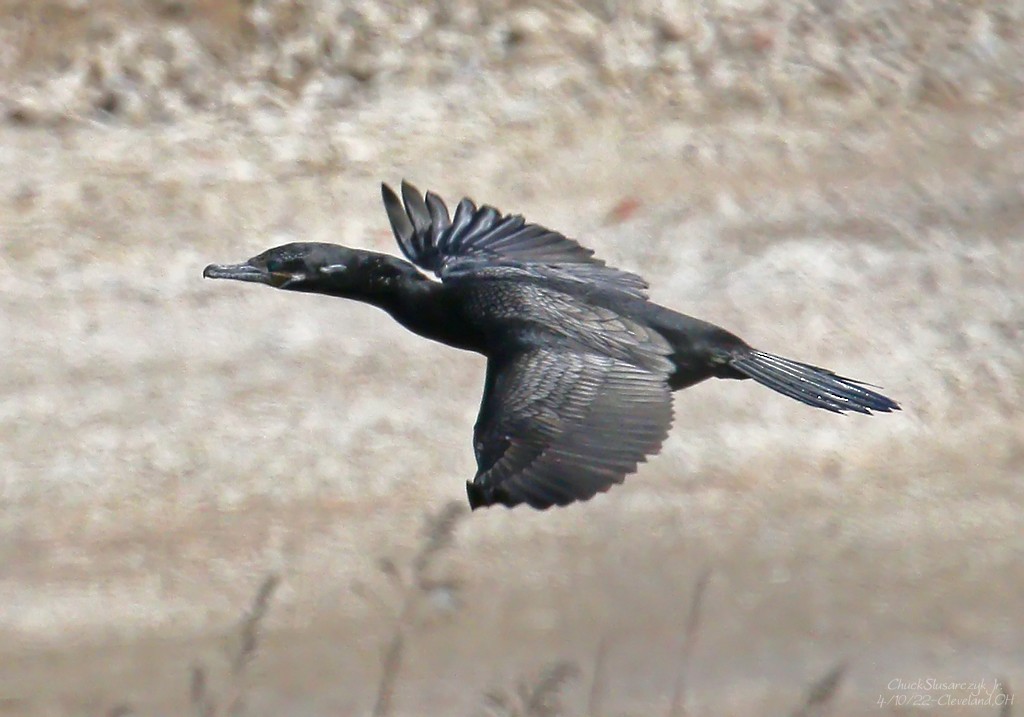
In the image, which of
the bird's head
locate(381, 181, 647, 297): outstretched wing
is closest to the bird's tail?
locate(381, 181, 647, 297): outstretched wing

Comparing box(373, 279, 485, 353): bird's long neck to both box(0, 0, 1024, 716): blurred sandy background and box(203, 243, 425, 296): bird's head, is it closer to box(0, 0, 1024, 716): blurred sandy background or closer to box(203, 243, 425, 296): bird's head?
box(203, 243, 425, 296): bird's head

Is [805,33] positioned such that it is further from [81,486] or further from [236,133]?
[81,486]

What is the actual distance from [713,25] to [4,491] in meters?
5.11

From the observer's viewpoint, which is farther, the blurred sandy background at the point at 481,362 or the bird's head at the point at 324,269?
the blurred sandy background at the point at 481,362

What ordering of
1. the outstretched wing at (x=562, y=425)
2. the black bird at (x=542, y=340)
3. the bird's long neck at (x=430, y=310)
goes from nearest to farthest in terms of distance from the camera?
the outstretched wing at (x=562, y=425), the black bird at (x=542, y=340), the bird's long neck at (x=430, y=310)

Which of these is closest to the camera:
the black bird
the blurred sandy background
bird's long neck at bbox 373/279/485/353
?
the black bird

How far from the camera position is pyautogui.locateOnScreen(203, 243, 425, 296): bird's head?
18.5ft

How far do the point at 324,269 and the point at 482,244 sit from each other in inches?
35.1

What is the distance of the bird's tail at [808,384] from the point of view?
5391 mm

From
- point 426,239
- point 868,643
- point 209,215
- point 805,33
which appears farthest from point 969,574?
point 209,215

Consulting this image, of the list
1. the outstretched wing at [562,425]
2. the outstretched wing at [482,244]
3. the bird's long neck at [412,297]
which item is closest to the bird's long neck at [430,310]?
the bird's long neck at [412,297]

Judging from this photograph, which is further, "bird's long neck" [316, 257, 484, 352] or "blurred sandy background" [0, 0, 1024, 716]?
"blurred sandy background" [0, 0, 1024, 716]

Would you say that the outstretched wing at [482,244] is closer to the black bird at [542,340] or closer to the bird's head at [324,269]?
the black bird at [542,340]

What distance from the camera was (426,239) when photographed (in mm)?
6473
